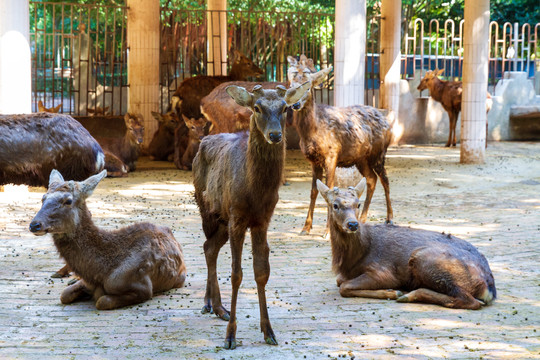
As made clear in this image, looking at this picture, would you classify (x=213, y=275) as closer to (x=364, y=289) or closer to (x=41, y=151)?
(x=364, y=289)

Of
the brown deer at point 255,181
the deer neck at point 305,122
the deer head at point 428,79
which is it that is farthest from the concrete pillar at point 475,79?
the brown deer at point 255,181

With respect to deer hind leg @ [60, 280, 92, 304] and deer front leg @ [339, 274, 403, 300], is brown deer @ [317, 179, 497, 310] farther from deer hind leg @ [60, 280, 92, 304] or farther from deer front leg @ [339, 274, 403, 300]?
deer hind leg @ [60, 280, 92, 304]

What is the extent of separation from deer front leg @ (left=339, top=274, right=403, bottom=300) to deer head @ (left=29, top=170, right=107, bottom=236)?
2609 mm

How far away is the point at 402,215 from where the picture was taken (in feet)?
37.3

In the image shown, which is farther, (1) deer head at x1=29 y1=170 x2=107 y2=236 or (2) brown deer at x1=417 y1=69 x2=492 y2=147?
(2) brown deer at x1=417 y1=69 x2=492 y2=147

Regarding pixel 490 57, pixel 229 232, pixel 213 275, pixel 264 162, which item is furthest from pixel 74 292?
pixel 490 57

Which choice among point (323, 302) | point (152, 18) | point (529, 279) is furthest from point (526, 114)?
point (323, 302)

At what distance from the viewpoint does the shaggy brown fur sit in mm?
8344

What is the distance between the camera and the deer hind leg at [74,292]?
22.9 ft

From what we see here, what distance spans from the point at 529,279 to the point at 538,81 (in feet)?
64.1

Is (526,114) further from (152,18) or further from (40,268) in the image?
(40,268)

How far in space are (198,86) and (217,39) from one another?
3599 mm

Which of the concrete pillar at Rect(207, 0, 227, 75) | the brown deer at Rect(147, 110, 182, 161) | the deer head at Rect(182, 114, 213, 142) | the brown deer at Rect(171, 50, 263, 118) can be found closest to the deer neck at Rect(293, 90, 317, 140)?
the deer head at Rect(182, 114, 213, 142)

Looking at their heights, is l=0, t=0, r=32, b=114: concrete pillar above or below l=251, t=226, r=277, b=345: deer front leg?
above
